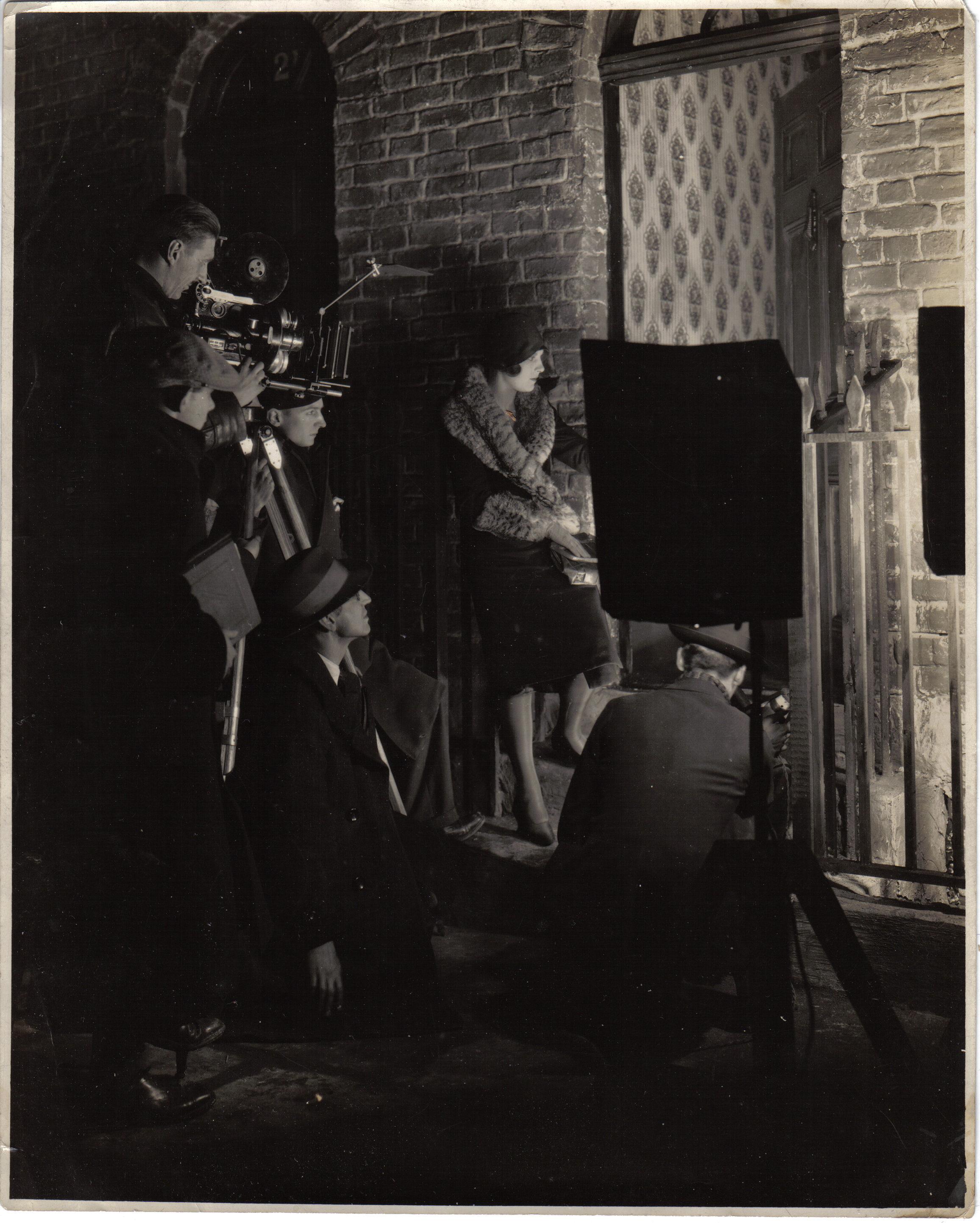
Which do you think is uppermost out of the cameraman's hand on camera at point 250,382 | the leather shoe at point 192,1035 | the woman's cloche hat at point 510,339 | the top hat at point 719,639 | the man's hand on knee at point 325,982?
the woman's cloche hat at point 510,339

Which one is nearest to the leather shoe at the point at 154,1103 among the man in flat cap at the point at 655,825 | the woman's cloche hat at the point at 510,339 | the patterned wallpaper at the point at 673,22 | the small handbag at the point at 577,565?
the man in flat cap at the point at 655,825

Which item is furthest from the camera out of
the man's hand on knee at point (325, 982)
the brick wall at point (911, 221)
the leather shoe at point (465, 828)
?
the leather shoe at point (465, 828)

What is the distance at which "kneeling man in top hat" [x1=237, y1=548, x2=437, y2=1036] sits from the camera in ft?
9.02

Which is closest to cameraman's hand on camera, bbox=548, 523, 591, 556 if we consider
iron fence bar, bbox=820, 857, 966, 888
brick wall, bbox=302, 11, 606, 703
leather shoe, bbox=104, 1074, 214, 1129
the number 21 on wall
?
brick wall, bbox=302, 11, 606, 703

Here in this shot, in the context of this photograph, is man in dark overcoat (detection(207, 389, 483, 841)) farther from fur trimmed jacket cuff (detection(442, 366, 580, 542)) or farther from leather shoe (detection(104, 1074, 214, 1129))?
leather shoe (detection(104, 1074, 214, 1129))

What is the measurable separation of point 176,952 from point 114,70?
2.20 m

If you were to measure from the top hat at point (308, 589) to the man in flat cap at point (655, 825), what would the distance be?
72 centimetres

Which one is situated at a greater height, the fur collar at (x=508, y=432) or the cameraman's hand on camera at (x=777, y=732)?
the fur collar at (x=508, y=432)

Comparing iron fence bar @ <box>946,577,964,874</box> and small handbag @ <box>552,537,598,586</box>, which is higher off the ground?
small handbag @ <box>552,537,598,586</box>

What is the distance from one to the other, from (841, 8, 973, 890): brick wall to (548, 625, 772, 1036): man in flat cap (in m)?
0.41

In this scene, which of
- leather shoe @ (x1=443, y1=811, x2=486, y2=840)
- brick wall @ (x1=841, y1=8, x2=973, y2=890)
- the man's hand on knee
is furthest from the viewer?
leather shoe @ (x1=443, y1=811, x2=486, y2=840)

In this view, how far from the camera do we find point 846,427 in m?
2.65

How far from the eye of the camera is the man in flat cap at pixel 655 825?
2.68 meters

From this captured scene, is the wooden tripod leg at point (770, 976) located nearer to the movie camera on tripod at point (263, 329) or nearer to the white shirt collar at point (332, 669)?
the white shirt collar at point (332, 669)
